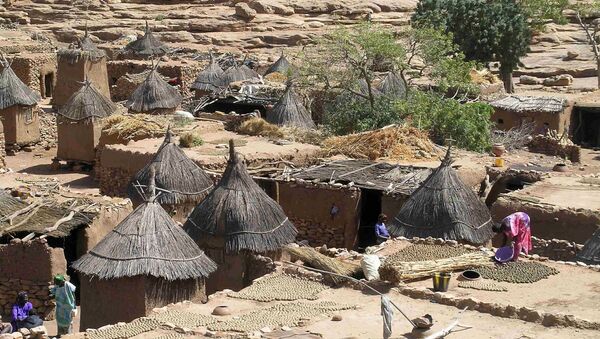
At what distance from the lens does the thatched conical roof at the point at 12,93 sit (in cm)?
3170

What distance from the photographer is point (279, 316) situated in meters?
13.8

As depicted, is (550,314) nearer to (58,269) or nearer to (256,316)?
(256,316)

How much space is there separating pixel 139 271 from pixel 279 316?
242 cm

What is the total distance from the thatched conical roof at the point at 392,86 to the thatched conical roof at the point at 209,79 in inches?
230

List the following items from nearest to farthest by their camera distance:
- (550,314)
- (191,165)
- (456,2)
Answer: (550,314), (191,165), (456,2)

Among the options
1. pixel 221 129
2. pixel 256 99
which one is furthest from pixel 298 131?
pixel 256 99

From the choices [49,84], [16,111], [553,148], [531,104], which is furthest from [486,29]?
[16,111]

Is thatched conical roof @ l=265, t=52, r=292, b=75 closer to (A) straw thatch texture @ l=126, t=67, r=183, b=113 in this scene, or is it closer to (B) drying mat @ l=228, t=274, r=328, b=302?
(A) straw thatch texture @ l=126, t=67, r=183, b=113

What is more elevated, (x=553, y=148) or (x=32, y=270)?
(x=32, y=270)

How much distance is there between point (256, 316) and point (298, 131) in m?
14.1

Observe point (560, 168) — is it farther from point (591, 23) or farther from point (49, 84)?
point (591, 23)

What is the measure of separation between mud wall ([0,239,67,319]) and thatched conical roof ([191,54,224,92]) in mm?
19165

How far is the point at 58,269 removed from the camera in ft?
58.3

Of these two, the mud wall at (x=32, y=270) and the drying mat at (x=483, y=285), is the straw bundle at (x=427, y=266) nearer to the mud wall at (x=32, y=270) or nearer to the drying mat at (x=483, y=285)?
the drying mat at (x=483, y=285)
